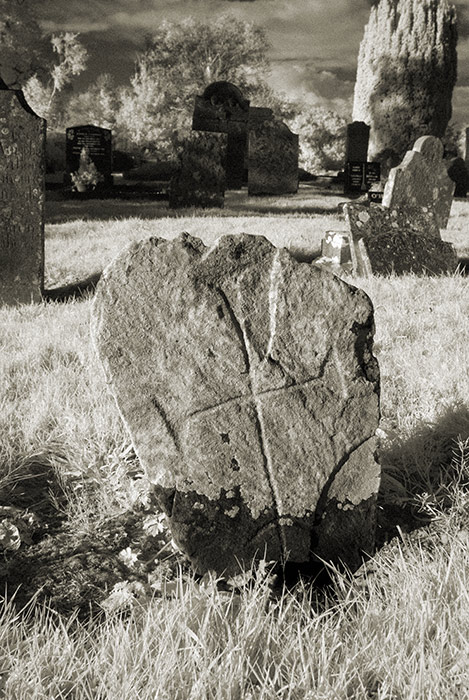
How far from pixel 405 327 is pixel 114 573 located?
11.1ft

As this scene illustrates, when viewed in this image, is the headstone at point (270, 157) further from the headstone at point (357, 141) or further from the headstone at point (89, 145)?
the headstone at point (357, 141)

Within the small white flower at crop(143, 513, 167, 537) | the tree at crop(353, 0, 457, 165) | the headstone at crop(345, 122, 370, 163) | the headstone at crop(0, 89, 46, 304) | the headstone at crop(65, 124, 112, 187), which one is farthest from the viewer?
the tree at crop(353, 0, 457, 165)

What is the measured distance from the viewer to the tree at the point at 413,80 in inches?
1198

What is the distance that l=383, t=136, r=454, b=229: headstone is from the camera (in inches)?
305

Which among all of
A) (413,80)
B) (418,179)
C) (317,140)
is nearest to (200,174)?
(418,179)

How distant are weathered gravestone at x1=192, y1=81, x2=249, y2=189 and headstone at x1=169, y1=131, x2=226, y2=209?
6216mm

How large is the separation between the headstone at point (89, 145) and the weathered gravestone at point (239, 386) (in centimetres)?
1509

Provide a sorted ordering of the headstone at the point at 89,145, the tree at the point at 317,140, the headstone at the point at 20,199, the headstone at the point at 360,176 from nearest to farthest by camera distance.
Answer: the headstone at the point at 20,199
the headstone at the point at 89,145
the headstone at the point at 360,176
the tree at the point at 317,140

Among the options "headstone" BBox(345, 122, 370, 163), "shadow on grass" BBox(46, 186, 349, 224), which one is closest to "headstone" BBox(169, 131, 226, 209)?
"shadow on grass" BBox(46, 186, 349, 224)

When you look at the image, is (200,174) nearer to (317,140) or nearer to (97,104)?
(97,104)

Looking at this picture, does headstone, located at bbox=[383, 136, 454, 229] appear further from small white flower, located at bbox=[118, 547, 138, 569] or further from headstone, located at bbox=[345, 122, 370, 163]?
headstone, located at bbox=[345, 122, 370, 163]

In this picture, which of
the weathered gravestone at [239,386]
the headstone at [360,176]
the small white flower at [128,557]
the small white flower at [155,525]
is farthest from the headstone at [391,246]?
the headstone at [360,176]

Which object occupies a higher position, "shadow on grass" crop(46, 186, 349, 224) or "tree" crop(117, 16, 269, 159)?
"tree" crop(117, 16, 269, 159)

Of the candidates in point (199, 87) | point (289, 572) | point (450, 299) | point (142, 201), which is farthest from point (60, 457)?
point (199, 87)
